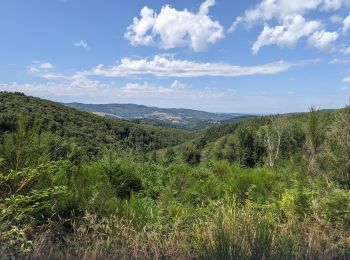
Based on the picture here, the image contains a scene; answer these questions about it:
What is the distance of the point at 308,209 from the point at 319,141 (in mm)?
3572

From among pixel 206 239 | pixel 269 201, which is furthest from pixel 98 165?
pixel 206 239

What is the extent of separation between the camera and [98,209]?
4.27 metres

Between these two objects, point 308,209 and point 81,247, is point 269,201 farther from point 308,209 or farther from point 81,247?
point 81,247

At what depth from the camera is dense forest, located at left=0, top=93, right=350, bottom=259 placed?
2953mm

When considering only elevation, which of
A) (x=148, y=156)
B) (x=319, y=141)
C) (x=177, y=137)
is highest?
(x=319, y=141)

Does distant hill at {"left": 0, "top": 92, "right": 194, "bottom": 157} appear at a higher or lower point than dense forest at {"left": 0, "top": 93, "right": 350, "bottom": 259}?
lower

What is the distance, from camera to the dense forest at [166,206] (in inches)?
116

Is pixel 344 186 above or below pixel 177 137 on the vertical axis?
above

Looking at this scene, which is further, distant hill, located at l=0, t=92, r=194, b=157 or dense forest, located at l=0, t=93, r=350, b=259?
distant hill, located at l=0, t=92, r=194, b=157

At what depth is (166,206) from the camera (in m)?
5.25

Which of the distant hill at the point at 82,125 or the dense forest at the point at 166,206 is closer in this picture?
the dense forest at the point at 166,206

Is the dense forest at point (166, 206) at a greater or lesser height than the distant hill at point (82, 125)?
greater

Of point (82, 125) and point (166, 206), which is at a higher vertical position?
point (166, 206)

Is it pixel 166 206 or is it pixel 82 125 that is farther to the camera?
pixel 82 125
